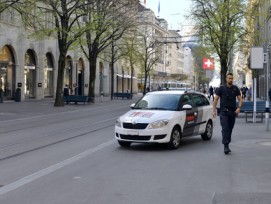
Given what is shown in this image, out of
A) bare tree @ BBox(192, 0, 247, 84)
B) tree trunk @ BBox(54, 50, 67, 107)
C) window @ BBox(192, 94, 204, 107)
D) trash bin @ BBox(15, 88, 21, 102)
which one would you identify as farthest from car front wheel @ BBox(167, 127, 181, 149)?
trash bin @ BBox(15, 88, 21, 102)

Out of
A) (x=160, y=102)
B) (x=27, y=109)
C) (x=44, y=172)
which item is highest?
(x=160, y=102)

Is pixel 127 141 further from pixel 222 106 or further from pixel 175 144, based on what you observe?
pixel 222 106

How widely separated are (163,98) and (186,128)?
3.47 ft

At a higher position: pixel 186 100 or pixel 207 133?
pixel 186 100

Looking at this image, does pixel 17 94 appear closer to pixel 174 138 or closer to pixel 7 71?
pixel 7 71

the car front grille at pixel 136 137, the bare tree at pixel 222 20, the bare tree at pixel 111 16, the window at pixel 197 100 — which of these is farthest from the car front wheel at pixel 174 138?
the bare tree at pixel 222 20

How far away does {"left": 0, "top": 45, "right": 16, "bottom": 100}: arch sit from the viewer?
4016 cm

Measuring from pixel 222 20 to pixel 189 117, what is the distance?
2967 centimetres

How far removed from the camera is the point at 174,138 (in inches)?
460

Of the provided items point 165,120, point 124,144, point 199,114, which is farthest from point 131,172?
point 199,114

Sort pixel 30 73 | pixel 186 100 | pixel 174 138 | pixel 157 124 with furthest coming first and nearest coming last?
Result: pixel 30 73, pixel 186 100, pixel 174 138, pixel 157 124

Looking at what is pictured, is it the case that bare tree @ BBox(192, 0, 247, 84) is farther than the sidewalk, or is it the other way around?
bare tree @ BBox(192, 0, 247, 84)

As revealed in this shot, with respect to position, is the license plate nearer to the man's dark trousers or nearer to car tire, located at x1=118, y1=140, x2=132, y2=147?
car tire, located at x1=118, y1=140, x2=132, y2=147

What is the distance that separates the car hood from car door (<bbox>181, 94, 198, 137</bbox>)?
0.75 m
